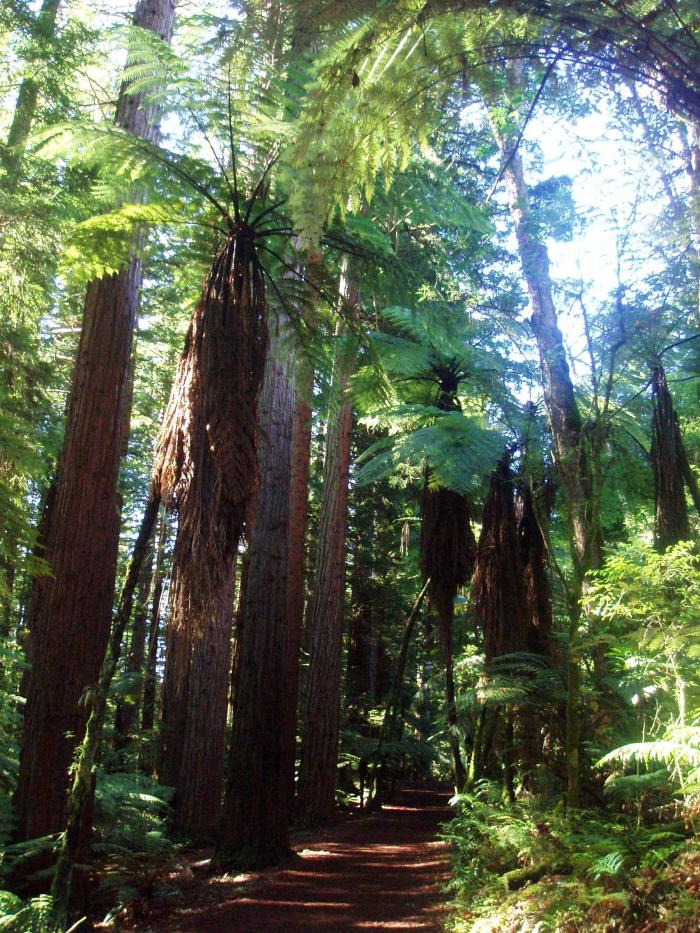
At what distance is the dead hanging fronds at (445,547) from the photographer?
31.5 ft

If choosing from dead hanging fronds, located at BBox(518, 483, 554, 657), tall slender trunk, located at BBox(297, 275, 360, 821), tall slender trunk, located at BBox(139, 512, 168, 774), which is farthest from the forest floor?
tall slender trunk, located at BBox(139, 512, 168, 774)

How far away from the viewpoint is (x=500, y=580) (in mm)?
8820

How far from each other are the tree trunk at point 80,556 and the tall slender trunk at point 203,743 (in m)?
3.72

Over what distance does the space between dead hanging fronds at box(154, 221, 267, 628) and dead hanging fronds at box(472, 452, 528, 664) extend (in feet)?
16.7

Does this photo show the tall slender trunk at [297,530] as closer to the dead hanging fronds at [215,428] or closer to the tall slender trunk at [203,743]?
the tall slender trunk at [203,743]

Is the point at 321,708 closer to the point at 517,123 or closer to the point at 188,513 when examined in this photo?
the point at 188,513

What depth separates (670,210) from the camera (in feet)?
24.0

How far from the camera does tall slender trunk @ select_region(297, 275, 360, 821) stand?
10.7 m

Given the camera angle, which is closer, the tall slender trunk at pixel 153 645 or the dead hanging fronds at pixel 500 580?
the dead hanging fronds at pixel 500 580

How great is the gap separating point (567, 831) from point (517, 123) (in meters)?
8.66

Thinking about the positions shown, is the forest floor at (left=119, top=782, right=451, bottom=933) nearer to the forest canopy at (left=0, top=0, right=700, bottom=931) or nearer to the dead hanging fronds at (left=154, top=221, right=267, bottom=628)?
the forest canopy at (left=0, top=0, right=700, bottom=931)

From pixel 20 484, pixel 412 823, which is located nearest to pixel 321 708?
pixel 412 823

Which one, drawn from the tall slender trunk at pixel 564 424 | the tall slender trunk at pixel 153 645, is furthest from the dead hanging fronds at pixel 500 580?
the tall slender trunk at pixel 153 645

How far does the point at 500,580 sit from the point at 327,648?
346cm
